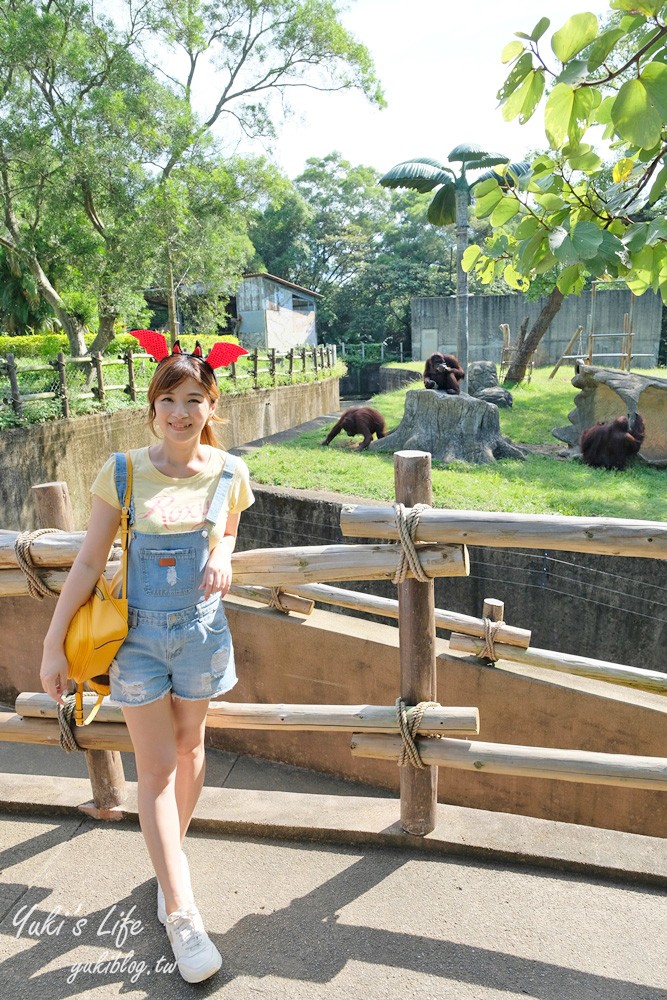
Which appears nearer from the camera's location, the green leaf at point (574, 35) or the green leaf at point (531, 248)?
the green leaf at point (574, 35)

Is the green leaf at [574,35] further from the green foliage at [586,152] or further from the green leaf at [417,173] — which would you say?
the green leaf at [417,173]

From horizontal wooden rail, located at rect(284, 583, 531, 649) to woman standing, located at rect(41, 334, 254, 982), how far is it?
6.23 feet

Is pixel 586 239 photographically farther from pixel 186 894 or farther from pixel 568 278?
pixel 186 894

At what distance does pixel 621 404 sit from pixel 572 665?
7.79m

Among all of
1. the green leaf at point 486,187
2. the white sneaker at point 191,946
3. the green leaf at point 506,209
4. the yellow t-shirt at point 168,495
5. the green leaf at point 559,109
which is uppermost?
the green leaf at point 559,109

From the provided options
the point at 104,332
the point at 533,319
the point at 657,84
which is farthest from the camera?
the point at 533,319

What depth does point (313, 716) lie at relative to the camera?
2.42 metres

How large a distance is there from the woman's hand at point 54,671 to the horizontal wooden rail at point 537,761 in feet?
3.22

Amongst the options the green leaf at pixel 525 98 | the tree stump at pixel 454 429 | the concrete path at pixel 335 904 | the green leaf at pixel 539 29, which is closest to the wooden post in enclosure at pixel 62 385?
the tree stump at pixel 454 429

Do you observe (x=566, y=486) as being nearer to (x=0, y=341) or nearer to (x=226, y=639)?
(x=226, y=639)

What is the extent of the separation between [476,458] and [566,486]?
178 cm

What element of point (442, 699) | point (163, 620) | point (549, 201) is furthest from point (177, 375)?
point (442, 699)

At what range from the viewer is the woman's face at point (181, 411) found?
183 cm

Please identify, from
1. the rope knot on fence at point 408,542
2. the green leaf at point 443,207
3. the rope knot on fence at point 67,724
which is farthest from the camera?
the green leaf at point 443,207
